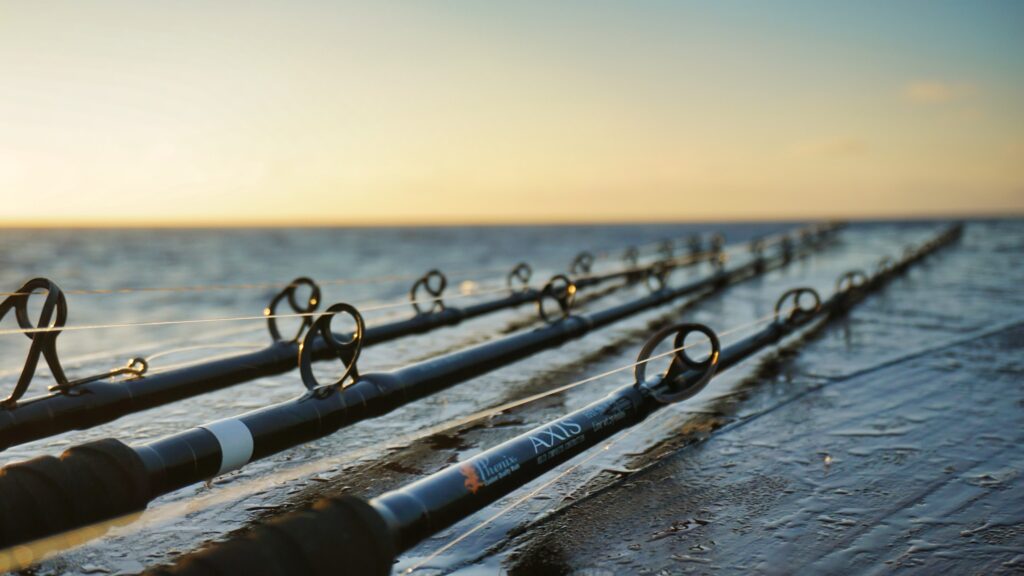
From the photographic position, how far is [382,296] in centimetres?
2859

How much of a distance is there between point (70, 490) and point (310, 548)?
2030 mm

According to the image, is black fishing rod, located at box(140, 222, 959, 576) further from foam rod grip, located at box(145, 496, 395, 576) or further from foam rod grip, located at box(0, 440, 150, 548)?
foam rod grip, located at box(0, 440, 150, 548)

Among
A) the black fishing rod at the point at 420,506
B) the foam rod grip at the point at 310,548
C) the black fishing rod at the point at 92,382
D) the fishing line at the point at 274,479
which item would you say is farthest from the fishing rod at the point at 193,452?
the black fishing rod at the point at 420,506

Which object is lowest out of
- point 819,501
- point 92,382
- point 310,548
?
point 819,501

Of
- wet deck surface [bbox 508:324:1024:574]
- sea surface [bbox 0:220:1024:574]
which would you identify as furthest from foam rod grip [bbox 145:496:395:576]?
wet deck surface [bbox 508:324:1024:574]

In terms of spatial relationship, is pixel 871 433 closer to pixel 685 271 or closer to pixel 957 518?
pixel 957 518

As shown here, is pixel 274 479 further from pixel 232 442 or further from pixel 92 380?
pixel 92 380

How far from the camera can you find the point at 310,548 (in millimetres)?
3133

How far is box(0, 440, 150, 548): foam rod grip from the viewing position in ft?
13.1

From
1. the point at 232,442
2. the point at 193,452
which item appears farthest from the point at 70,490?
the point at 232,442

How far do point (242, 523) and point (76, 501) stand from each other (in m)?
1.12

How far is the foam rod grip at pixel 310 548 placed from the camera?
3027 millimetres

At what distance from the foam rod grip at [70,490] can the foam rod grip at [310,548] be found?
1418mm

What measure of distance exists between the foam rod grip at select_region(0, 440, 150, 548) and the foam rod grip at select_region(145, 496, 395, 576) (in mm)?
1418
